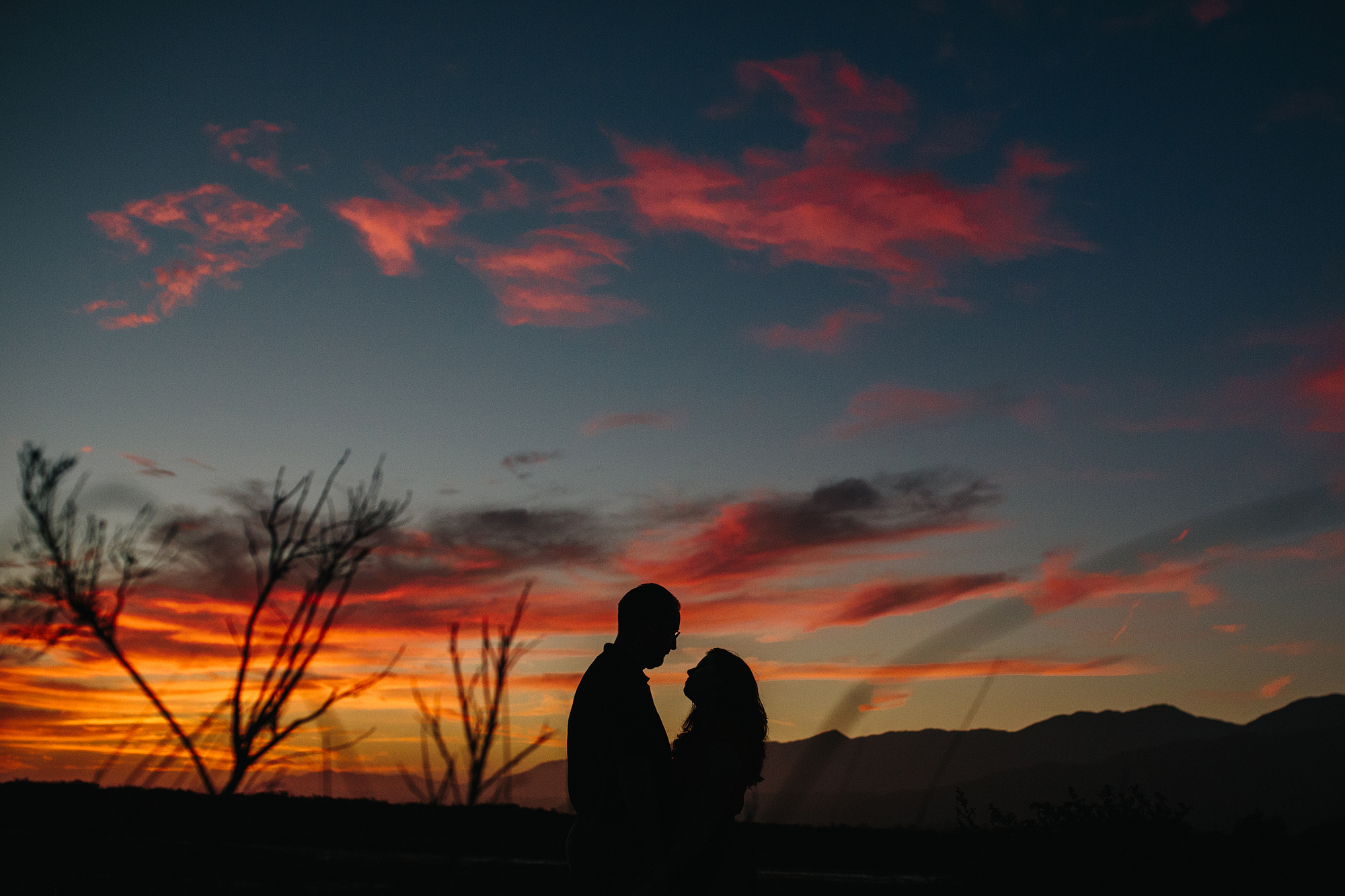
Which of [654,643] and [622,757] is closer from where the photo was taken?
[622,757]

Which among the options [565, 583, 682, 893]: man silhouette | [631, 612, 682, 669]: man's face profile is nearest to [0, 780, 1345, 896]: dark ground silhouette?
[565, 583, 682, 893]: man silhouette

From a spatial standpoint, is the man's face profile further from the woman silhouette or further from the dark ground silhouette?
the dark ground silhouette

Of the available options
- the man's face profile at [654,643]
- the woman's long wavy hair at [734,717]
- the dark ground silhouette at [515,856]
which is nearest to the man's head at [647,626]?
the man's face profile at [654,643]

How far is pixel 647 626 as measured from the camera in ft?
12.0

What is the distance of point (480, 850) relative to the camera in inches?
874

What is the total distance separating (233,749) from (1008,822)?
1077cm

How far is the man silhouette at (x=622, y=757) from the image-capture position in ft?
11.2

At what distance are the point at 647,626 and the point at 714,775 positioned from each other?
635mm

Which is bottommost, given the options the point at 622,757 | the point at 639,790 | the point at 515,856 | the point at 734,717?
the point at 515,856

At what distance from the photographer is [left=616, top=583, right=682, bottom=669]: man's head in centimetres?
363

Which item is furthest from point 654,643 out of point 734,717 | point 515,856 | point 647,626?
point 515,856

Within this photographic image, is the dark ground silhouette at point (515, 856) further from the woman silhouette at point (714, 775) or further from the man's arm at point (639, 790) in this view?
the man's arm at point (639, 790)

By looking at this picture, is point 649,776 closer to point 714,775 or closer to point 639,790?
point 639,790

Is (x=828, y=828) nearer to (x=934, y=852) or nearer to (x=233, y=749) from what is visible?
(x=934, y=852)
